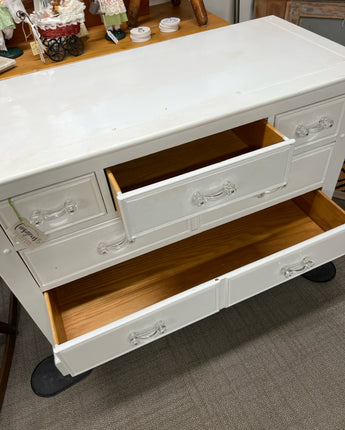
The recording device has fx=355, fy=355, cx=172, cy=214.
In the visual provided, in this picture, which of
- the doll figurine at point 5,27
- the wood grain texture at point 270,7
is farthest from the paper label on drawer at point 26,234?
the wood grain texture at point 270,7

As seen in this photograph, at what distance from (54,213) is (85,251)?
129 millimetres

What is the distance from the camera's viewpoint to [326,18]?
136 cm

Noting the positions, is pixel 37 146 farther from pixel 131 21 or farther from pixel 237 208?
pixel 131 21

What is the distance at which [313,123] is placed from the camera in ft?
2.60

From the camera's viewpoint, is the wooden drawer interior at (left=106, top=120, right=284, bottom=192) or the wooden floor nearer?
the wooden drawer interior at (left=106, top=120, right=284, bottom=192)

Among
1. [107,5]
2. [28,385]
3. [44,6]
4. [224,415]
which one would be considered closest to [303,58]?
[107,5]

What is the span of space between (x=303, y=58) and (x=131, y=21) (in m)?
0.63

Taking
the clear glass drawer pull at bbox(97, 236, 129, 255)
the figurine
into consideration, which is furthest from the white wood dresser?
the figurine

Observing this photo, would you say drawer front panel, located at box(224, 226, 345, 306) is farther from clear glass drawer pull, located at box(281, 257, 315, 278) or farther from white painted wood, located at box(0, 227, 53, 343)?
white painted wood, located at box(0, 227, 53, 343)

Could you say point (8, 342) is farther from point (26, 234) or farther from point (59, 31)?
point (59, 31)

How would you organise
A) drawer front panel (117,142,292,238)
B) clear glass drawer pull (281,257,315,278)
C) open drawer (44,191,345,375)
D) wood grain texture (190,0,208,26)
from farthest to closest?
wood grain texture (190,0,208,26) < clear glass drawer pull (281,257,315,278) < open drawer (44,191,345,375) < drawer front panel (117,142,292,238)

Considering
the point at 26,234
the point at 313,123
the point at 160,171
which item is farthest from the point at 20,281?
the point at 313,123

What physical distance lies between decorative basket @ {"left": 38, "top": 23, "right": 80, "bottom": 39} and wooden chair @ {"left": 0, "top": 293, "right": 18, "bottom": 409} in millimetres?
832

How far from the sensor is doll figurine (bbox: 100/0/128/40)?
3.43 feet
